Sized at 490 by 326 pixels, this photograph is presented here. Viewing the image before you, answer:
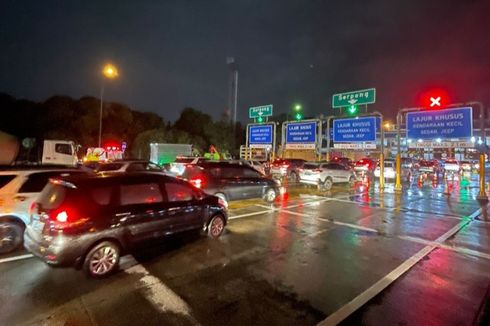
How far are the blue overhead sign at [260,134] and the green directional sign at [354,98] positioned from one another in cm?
685

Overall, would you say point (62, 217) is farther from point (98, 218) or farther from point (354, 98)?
point (354, 98)

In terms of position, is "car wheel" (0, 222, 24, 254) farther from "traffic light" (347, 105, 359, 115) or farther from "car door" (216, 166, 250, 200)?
"traffic light" (347, 105, 359, 115)

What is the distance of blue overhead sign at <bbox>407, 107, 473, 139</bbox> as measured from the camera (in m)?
17.3

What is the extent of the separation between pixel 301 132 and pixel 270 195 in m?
13.4

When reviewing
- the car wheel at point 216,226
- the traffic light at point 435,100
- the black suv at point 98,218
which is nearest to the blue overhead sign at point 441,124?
the traffic light at point 435,100

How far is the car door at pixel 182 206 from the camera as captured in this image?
6414 millimetres

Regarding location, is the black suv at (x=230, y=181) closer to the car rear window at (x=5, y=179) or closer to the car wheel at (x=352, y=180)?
the car rear window at (x=5, y=179)

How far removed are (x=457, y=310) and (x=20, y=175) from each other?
8083mm

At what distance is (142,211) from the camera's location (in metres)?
5.81

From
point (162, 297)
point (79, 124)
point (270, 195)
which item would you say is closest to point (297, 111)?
point (270, 195)

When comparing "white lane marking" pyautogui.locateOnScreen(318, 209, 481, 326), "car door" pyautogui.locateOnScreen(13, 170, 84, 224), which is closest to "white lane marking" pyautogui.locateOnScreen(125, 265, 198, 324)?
"white lane marking" pyautogui.locateOnScreen(318, 209, 481, 326)

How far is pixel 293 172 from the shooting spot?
81.4 feet

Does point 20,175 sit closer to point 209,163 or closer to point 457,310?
point 209,163

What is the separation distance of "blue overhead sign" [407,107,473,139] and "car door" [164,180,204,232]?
54.8ft
